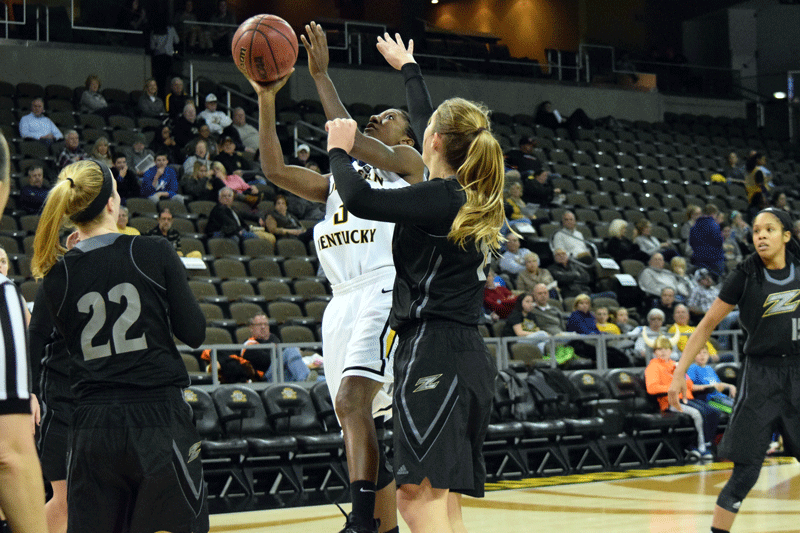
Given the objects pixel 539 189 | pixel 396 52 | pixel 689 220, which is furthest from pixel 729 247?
pixel 396 52

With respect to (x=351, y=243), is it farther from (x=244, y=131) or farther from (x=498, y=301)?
(x=244, y=131)

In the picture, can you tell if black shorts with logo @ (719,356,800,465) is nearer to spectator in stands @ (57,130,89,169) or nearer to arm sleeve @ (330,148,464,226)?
arm sleeve @ (330,148,464,226)

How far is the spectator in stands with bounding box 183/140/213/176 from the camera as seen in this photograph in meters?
12.3

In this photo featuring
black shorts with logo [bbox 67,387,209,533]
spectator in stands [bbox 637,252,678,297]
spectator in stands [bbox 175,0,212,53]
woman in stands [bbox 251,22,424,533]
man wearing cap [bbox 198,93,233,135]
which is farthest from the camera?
spectator in stands [bbox 175,0,212,53]

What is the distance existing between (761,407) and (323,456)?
15.1ft

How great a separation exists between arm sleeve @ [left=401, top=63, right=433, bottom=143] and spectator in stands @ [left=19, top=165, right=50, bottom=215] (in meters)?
7.85

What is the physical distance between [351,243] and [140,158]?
28.2ft

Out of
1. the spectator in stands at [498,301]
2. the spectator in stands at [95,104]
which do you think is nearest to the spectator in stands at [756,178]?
the spectator in stands at [498,301]

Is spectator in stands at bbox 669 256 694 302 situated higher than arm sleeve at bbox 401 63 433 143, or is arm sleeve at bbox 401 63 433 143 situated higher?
arm sleeve at bbox 401 63 433 143

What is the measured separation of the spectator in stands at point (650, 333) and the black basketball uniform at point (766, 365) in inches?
230

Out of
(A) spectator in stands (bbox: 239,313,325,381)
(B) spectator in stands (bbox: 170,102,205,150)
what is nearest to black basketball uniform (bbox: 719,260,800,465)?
(A) spectator in stands (bbox: 239,313,325,381)

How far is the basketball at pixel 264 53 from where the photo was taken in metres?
4.06

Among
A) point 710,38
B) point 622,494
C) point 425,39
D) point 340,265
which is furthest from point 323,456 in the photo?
point 710,38

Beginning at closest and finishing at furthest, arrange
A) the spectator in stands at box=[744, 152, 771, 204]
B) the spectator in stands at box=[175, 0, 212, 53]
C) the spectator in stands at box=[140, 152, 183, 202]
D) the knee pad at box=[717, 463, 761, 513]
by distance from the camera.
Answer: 1. the knee pad at box=[717, 463, 761, 513]
2. the spectator in stands at box=[140, 152, 183, 202]
3. the spectator in stands at box=[175, 0, 212, 53]
4. the spectator in stands at box=[744, 152, 771, 204]
